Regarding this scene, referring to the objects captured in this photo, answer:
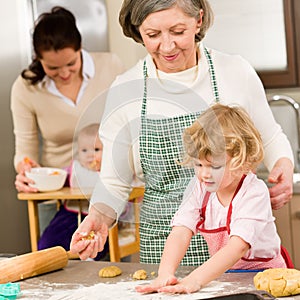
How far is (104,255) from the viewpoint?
325 centimetres

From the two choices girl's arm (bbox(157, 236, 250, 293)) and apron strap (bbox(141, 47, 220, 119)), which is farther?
apron strap (bbox(141, 47, 220, 119))

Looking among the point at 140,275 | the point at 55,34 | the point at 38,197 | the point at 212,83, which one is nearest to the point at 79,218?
the point at 38,197

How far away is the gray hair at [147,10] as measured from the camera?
1780 millimetres

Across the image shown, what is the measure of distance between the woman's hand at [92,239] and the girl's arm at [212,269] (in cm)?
25

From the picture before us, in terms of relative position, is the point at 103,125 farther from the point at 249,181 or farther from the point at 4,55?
the point at 4,55

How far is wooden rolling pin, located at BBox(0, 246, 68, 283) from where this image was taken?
1756 millimetres

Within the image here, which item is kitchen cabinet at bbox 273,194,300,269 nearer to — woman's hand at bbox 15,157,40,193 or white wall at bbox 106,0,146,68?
woman's hand at bbox 15,157,40,193

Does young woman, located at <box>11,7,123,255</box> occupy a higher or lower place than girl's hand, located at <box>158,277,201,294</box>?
higher

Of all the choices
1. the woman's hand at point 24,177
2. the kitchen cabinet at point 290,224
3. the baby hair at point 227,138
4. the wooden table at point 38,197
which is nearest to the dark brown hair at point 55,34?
the woman's hand at point 24,177

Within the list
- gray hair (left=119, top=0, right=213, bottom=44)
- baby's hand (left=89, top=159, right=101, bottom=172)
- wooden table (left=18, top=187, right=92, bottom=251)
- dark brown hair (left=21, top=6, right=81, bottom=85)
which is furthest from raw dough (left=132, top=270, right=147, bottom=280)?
dark brown hair (left=21, top=6, right=81, bottom=85)

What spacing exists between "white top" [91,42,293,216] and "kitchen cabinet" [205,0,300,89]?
1.65 meters

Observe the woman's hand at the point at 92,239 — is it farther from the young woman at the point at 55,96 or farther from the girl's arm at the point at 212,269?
the young woman at the point at 55,96

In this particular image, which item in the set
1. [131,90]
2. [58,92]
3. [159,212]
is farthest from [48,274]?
[58,92]

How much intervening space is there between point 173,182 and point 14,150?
6.28ft
